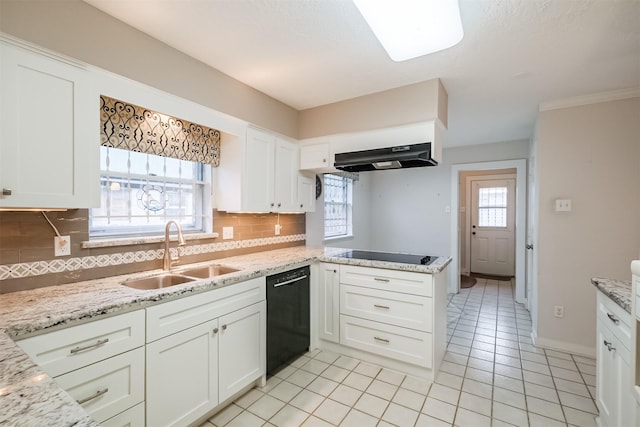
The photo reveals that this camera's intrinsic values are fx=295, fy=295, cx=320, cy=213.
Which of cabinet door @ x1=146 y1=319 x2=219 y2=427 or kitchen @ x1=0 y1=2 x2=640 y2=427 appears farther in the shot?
kitchen @ x1=0 y1=2 x2=640 y2=427

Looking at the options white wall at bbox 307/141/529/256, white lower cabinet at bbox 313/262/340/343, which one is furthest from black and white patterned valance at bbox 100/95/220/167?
white wall at bbox 307/141/529/256

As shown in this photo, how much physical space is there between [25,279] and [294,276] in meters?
1.65

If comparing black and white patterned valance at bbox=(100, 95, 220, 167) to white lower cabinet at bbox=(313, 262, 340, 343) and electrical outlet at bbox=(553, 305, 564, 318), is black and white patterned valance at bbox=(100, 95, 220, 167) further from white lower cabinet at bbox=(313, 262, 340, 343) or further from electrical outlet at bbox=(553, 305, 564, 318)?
electrical outlet at bbox=(553, 305, 564, 318)

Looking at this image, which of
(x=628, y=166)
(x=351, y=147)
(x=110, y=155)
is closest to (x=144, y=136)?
(x=110, y=155)

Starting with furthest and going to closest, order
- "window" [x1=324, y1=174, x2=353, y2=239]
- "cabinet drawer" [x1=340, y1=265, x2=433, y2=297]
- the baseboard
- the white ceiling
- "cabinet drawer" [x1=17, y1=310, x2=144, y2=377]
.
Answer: "window" [x1=324, y1=174, x2=353, y2=239], the baseboard, "cabinet drawer" [x1=340, y1=265, x2=433, y2=297], the white ceiling, "cabinet drawer" [x1=17, y1=310, x2=144, y2=377]

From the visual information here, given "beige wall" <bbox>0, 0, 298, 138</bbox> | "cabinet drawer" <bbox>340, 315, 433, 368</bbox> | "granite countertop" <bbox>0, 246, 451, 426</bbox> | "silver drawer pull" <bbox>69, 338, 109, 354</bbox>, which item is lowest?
"cabinet drawer" <bbox>340, 315, 433, 368</bbox>

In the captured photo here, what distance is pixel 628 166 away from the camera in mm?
2619

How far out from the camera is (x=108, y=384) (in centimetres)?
134

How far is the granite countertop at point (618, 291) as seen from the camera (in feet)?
4.46

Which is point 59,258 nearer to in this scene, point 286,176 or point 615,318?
point 286,176

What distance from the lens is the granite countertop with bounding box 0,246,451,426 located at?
2.11ft

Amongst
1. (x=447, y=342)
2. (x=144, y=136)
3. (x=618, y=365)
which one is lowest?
(x=447, y=342)

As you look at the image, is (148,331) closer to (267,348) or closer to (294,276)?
(267,348)

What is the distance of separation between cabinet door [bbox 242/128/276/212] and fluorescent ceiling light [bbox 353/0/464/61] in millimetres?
1497
